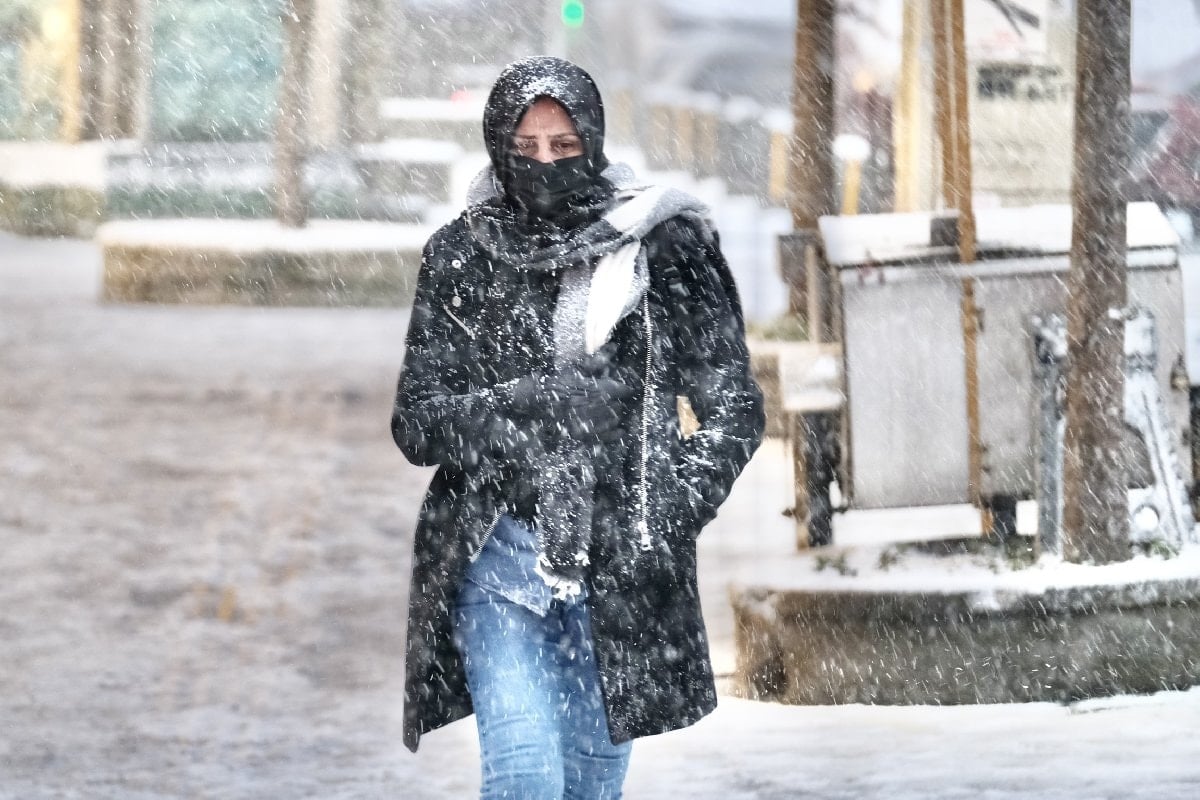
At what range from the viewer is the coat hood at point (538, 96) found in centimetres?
315

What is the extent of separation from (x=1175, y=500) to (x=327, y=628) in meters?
3.07

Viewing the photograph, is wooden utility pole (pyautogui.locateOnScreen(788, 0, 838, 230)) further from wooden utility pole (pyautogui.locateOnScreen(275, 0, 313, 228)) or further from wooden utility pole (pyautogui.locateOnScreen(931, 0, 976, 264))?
wooden utility pole (pyautogui.locateOnScreen(275, 0, 313, 228))

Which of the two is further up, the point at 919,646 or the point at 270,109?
the point at 270,109

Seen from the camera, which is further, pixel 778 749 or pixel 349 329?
pixel 349 329

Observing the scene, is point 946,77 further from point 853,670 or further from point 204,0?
point 204,0

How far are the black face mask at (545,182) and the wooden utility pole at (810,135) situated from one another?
4.25m

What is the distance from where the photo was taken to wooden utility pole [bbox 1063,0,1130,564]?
5.73 m

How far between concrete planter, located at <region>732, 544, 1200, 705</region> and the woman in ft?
8.62

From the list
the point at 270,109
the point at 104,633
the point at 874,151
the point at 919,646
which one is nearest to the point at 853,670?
the point at 919,646

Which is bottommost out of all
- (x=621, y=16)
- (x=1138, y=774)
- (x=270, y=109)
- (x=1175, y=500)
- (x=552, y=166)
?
(x=1138, y=774)

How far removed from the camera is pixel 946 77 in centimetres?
616

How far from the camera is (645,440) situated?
3127 millimetres

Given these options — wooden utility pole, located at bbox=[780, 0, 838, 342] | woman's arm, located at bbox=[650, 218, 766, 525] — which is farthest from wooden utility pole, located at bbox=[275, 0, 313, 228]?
woman's arm, located at bbox=[650, 218, 766, 525]

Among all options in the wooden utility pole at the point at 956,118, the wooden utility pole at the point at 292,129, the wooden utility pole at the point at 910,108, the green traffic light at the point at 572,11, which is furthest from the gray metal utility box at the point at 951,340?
the wooden utility pole at the point at 292,129
